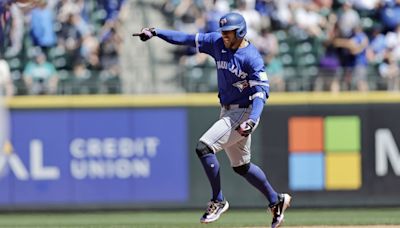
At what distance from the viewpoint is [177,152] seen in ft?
48.5

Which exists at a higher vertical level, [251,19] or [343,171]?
[251,19]

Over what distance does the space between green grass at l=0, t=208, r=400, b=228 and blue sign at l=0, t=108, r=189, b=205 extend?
300mm

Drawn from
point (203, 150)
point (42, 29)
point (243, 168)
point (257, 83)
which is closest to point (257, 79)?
point (257, 83)

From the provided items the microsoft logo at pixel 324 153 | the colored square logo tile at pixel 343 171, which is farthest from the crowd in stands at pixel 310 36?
the colored square logo tile at pixel 343 171

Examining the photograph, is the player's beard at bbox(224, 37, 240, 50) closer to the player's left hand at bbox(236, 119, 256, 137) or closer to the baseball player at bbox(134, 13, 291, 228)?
the baseball player at bbox(134, 13, 291, 228)

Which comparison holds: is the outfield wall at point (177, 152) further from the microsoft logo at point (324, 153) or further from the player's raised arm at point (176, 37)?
the player's raised arm at point (176, 37)

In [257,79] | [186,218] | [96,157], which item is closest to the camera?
[257,79]

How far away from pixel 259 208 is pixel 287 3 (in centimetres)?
327

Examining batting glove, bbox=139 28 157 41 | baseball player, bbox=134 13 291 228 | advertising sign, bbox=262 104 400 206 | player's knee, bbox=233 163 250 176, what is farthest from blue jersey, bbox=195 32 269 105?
advertising sign, bbox=262 104 400 206

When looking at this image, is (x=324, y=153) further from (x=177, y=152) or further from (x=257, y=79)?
(x=257, y=79)

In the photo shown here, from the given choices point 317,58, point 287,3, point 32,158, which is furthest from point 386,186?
point 32,158

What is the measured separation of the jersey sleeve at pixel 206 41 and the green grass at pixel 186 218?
2.40m

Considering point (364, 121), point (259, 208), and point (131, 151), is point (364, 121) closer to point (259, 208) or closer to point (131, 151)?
point (259, 208)

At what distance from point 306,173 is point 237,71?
17.2 ft
